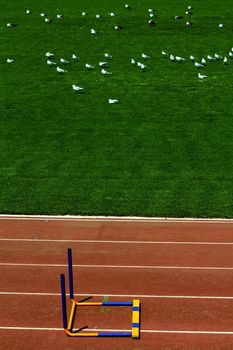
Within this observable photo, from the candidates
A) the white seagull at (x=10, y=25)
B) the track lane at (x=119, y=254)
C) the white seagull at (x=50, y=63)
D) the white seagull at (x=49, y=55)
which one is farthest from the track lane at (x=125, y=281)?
the white seagull at (x=10, y=25)

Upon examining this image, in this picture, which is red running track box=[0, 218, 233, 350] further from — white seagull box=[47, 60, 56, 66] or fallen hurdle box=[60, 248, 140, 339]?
white seagull box=[47, 60, 56, 66]

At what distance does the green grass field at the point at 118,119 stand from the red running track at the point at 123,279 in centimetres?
125

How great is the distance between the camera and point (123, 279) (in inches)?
529

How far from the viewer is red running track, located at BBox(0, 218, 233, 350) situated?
37.1 feet

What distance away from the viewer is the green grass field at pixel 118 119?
18.3 m

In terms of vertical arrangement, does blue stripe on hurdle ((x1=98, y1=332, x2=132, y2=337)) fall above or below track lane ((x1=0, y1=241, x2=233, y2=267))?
above

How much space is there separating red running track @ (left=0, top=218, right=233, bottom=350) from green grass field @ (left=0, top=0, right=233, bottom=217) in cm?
125

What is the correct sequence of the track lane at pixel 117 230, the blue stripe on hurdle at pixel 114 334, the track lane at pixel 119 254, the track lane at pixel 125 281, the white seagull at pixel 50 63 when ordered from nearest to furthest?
the blue stripe on hurdle at pixel 114 334 < the track lane at pixel 125 281 < the track lane at pixel 119 254 < the track lane at pixel 117 230 < the white seagull at pixel 50 63

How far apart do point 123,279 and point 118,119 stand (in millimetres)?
13272

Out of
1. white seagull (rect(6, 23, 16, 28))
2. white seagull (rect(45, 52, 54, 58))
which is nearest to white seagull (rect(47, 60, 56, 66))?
white seagull (rect(45, 52, 54, 58))

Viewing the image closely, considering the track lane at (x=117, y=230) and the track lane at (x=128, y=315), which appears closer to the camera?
the track lane at (x=128, y=315)

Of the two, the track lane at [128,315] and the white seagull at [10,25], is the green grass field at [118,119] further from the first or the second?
the track lane at [128,315]

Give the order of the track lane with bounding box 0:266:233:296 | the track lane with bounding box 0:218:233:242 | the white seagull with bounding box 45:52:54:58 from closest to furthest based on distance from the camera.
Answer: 1. the track lane with bounding box 0:266:233:296
2. the track lane with bounding box 0:218:233:242
3. the white seagull with bounding box 45:52:54:58

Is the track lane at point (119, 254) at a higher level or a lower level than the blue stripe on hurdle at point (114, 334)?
lower
